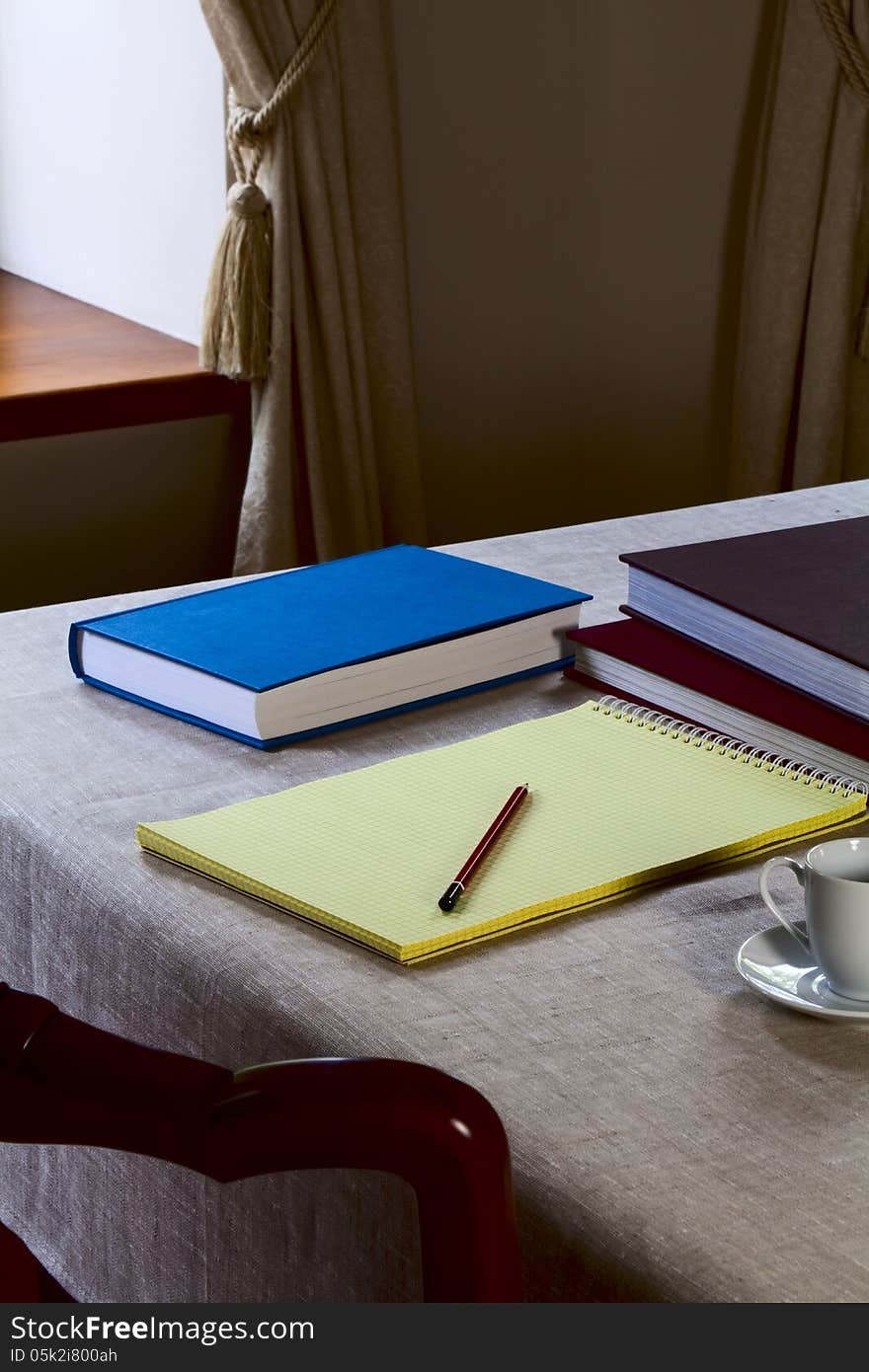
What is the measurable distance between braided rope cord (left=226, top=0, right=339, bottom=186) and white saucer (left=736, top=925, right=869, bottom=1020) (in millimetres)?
1819

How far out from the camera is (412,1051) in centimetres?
70

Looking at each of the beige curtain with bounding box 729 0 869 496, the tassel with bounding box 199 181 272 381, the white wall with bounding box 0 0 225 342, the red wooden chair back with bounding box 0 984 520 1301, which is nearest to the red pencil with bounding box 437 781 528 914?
the red wooden chair back with bounding box 0 984 520 1301

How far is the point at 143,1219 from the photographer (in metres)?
0.82

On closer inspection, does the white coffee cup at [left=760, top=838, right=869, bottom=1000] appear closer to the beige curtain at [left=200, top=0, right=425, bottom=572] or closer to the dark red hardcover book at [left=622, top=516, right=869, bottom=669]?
the dark red hardcover book at [left=622, top=516, right=869, bottom=669]

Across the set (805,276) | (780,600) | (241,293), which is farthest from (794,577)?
(805,276)

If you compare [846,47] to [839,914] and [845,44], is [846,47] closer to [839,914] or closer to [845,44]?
[845,44]

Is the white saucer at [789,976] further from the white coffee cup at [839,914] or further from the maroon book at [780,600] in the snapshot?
the maroon book at [780,600]

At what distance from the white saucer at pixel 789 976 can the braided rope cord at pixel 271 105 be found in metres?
1.82

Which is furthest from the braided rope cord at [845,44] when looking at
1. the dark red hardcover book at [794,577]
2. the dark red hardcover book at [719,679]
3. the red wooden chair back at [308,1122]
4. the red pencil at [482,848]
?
the red wooden chair back at [308,1122]

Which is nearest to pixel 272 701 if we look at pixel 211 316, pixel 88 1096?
pixel 88 1096

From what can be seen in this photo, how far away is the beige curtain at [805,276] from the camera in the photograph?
2.69 meters

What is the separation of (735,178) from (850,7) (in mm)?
335

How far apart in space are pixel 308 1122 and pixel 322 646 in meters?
0.59

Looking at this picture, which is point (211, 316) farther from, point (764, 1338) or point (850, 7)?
point (764, 1338)
